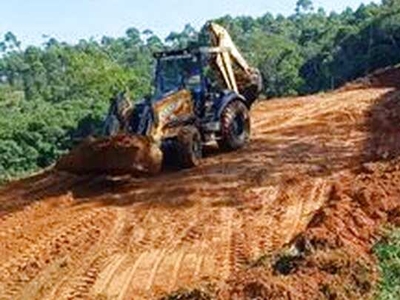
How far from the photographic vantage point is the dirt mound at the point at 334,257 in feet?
25.3

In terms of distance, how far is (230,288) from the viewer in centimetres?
789

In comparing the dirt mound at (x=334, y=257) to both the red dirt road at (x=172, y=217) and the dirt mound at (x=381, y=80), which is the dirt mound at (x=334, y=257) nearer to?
the red dirt road at (x=172, y=217)

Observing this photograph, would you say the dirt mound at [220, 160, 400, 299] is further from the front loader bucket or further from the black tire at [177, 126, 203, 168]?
the black tire at [177, 126, 203, 168]

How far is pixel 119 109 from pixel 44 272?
193 inches

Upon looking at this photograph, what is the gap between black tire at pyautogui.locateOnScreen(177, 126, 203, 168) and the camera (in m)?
14.5

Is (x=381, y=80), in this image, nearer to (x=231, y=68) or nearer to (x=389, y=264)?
(x=231, y=68)

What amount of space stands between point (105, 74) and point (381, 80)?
3561cm

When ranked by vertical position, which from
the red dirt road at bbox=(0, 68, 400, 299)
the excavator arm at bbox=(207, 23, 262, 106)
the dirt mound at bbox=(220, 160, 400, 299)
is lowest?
the red dirt road at bbox=(0, 68, 400, 299)

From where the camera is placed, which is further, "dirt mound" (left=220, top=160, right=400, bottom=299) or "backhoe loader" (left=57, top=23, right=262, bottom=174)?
"backhoe loader" (left=57, top=23, right=262, bottom=174)

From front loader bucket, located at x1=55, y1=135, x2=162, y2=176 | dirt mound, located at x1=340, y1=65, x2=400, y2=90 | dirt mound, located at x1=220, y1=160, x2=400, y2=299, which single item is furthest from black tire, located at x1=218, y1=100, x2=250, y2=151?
dirt mound, located at x1=340, y1=65, x2=400, y2=90

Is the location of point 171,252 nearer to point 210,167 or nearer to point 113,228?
point 113,228

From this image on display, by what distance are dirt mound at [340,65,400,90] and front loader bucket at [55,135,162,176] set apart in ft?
45.7

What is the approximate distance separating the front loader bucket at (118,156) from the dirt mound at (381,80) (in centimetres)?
1393

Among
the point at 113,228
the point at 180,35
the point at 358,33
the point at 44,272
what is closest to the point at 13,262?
the point at 44,272
